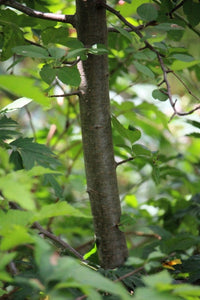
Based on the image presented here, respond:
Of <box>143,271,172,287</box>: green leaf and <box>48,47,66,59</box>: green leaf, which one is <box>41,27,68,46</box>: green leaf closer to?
<box>48,47,66,59</box>: green leaf

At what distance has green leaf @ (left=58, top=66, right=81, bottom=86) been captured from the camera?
0.56 m

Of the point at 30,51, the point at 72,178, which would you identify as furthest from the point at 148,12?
the point at 72,178

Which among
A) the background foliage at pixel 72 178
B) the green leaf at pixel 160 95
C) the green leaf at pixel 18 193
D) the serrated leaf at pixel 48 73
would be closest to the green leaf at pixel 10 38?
the background foliage at pixel 72 178

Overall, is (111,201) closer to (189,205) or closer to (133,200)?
(189,205)

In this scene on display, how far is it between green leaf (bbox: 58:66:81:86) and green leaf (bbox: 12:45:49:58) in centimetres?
4

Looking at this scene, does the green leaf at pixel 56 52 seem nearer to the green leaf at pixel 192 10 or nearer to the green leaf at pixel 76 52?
the green leaf at pixel 76 52

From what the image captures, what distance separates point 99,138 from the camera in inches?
25.0

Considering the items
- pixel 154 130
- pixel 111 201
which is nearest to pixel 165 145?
pixel 154 130

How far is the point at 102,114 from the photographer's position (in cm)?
63

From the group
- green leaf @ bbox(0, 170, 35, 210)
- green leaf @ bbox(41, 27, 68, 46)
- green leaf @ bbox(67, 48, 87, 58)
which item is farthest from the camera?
green leaf @ bbox(41, 27, 68, 46)

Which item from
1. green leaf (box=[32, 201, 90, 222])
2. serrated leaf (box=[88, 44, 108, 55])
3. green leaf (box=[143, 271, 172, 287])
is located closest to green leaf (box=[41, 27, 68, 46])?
serrated leaf (box=[88, 44, 108, 55])

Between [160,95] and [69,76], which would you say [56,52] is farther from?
[160,95]

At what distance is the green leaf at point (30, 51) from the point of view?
1.71ft

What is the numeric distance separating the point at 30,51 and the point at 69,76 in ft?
0.22
